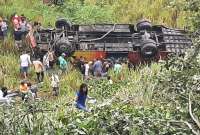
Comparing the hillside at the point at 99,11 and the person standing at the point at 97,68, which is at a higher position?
the hillside at the point at 99,11

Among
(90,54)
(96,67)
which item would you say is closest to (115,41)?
(90,54)

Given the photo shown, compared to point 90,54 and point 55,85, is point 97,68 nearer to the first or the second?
point 90,54

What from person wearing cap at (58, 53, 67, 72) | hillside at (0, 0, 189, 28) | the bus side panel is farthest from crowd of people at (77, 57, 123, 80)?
hillside at (0, 0, 189, 28)

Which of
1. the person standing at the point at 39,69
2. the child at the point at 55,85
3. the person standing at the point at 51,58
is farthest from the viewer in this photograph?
the person standing at the point at 51,58

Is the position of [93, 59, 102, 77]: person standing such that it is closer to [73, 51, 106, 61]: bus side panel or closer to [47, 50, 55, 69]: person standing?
[73, 51, 106, 61]: bus side panel

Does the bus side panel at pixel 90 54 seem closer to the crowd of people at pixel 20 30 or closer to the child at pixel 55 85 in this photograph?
the crowd of people at pixel 20 30

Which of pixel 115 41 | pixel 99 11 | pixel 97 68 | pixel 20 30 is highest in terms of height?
pixel 99 11

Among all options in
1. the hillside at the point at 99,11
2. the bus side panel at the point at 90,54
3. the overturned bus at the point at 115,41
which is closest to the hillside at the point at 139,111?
the bus side panel at the point at 90,54

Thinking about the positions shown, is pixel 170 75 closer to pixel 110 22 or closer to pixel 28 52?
pixel 28 52

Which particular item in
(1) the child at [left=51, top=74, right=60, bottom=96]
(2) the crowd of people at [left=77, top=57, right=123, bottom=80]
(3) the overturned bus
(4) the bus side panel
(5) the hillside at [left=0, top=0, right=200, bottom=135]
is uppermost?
(5) the hillside at [left=0, top=0, right=200, bottom=135]

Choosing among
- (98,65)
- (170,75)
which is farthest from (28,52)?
(170,75)

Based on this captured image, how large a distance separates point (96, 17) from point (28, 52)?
3555 millimetres

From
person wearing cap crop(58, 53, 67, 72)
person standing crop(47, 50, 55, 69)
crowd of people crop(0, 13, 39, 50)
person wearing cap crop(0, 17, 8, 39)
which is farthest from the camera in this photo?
person wearing cap crop(0, 17, 8, 39)

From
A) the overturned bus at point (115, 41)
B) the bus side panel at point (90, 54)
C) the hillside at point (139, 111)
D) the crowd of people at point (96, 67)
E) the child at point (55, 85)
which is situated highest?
the hillside at point (139, 111)
